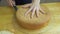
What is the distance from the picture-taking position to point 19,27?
28.9 inches

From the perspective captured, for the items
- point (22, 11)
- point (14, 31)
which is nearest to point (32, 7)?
point (22, 11)

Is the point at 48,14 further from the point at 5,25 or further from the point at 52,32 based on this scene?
the point at 5,25

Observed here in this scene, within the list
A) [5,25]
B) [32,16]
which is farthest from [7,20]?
[32,16]

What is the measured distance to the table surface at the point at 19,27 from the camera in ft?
2.35

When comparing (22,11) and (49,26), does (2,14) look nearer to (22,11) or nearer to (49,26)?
(22,11)

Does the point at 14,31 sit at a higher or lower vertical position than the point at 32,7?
lower

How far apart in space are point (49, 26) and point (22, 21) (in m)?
0.14

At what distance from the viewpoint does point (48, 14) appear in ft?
2.46

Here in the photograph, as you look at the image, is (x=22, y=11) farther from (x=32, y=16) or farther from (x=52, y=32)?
(x=52, y=32)

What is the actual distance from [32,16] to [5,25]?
0.15 metres

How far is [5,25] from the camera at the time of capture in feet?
2.48

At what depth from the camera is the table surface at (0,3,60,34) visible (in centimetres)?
72

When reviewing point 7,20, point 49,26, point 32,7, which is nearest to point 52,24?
point 49,26

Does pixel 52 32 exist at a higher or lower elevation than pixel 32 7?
lower
